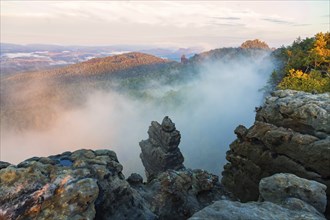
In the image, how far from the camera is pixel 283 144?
35125 millimetres

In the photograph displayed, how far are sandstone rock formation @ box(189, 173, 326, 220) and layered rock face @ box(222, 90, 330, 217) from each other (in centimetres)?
950

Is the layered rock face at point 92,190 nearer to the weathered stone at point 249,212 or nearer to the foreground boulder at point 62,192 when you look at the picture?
the foreground boulder at point 62,192

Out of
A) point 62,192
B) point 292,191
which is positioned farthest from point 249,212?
point 62,192

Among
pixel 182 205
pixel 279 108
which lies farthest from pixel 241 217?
pixel 279 108

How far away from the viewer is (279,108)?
37562mm

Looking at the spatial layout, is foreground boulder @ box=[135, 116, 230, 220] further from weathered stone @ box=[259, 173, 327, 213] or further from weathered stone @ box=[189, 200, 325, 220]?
weathered stone @ box=[189, 200, 325, 220]

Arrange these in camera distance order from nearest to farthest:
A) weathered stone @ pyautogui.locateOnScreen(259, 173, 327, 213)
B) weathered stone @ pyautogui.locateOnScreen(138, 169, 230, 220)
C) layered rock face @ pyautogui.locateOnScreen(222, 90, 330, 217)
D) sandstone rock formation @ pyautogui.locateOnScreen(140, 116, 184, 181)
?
weathered stone @ pyautogui.locateOnScreen(259, 173, 327, 213)
weathered stone @ pyautogui.locateOnScreen(138, 169, 230, 220)
layered rock face @ pyautogui.locateOnScreen(222, 90, 330, 217)
sandstone rock formation @ pyautogui.locateOnScreen(140, 116, 184, 181)

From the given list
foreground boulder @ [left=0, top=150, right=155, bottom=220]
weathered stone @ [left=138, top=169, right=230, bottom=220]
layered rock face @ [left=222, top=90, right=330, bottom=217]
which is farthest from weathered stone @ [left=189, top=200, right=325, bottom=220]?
layered rock face @ [left=222, top=90, right=330, bottom=217]

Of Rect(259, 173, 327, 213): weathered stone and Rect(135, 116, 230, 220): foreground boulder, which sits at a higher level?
Rect(259, 173, 327, 213): weathered stone

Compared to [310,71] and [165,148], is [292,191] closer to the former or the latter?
[165,148]

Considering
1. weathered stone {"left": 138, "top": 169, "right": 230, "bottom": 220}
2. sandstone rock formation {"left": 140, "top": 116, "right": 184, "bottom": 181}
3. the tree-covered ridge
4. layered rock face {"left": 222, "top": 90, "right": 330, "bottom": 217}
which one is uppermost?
the tree-covered ridge

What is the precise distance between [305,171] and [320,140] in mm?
3260

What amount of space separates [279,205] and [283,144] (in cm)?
1711

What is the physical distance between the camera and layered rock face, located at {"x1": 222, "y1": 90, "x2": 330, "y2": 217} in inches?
1255
